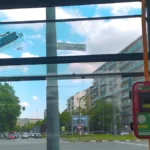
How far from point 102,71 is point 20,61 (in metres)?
0.86

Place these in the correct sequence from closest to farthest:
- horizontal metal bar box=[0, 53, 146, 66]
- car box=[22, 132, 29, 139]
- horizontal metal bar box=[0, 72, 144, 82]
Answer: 1. horizontal metal bar box=[0, 53, 146, 66]
2. horizontal metal bar box=[0, 72, 144, 82]
3. car box=[22, 132, 29, 139]

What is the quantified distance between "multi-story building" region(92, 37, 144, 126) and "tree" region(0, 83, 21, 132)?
33.2 inches

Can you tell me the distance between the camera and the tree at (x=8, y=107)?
12.3ft

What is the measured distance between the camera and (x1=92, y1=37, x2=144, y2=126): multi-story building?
3607 millimetres

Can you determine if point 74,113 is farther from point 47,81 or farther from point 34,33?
point 34,33

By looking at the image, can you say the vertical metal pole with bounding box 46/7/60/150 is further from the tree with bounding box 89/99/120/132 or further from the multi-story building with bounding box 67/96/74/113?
the tree with bounding box 89/99/120/132

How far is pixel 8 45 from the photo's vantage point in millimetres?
3684

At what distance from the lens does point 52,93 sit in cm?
373

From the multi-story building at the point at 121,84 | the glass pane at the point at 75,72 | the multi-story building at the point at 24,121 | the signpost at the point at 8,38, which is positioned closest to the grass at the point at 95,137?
A: the glass pane at the point at 75,72

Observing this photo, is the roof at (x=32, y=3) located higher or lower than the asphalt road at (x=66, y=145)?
higher

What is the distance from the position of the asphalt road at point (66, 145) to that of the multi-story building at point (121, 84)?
1.57ft

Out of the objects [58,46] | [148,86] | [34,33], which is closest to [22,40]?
[34,33]

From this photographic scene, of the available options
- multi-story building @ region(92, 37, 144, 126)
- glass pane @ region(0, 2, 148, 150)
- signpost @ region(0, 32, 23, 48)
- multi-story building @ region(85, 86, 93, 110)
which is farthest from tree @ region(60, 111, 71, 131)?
signpost @ region(0, 32, 23, 48)

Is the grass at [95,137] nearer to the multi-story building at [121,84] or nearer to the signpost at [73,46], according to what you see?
the multi-story building at [121,84]
